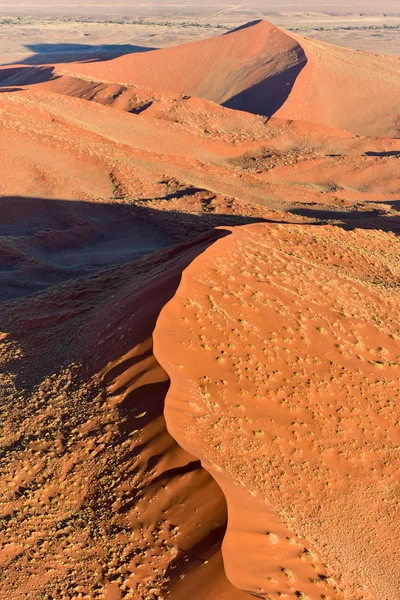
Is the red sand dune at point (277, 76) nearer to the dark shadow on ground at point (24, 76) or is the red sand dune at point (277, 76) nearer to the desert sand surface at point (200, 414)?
the dark shadow on ground at point (24, 76)

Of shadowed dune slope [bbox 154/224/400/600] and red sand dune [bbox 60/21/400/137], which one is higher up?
red sand dune [bbox 60/21/400/137]

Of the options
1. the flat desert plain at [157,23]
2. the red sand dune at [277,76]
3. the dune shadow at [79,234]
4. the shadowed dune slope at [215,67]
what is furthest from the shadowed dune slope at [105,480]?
the flat desert plain at [157,23]

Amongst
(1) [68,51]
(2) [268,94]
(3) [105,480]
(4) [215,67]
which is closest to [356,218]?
(3) [105,480]

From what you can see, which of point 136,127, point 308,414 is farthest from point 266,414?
point 136,127

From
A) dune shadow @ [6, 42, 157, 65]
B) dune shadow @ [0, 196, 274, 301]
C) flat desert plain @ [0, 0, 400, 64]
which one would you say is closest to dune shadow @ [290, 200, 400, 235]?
dune shadow @ [0, 196, 274, 301]

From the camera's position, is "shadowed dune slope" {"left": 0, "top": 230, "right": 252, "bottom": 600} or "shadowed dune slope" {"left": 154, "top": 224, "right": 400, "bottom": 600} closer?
"shadowed dune slope" {"left": 0, "top": 230, "right": 252, "bottom": 600}

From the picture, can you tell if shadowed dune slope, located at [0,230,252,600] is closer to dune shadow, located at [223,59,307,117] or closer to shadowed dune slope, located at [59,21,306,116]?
dune shadow, located at [223,59,307,117]

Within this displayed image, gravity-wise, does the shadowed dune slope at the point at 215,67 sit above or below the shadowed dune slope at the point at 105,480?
above

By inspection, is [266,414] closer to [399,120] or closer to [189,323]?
[189,323]
